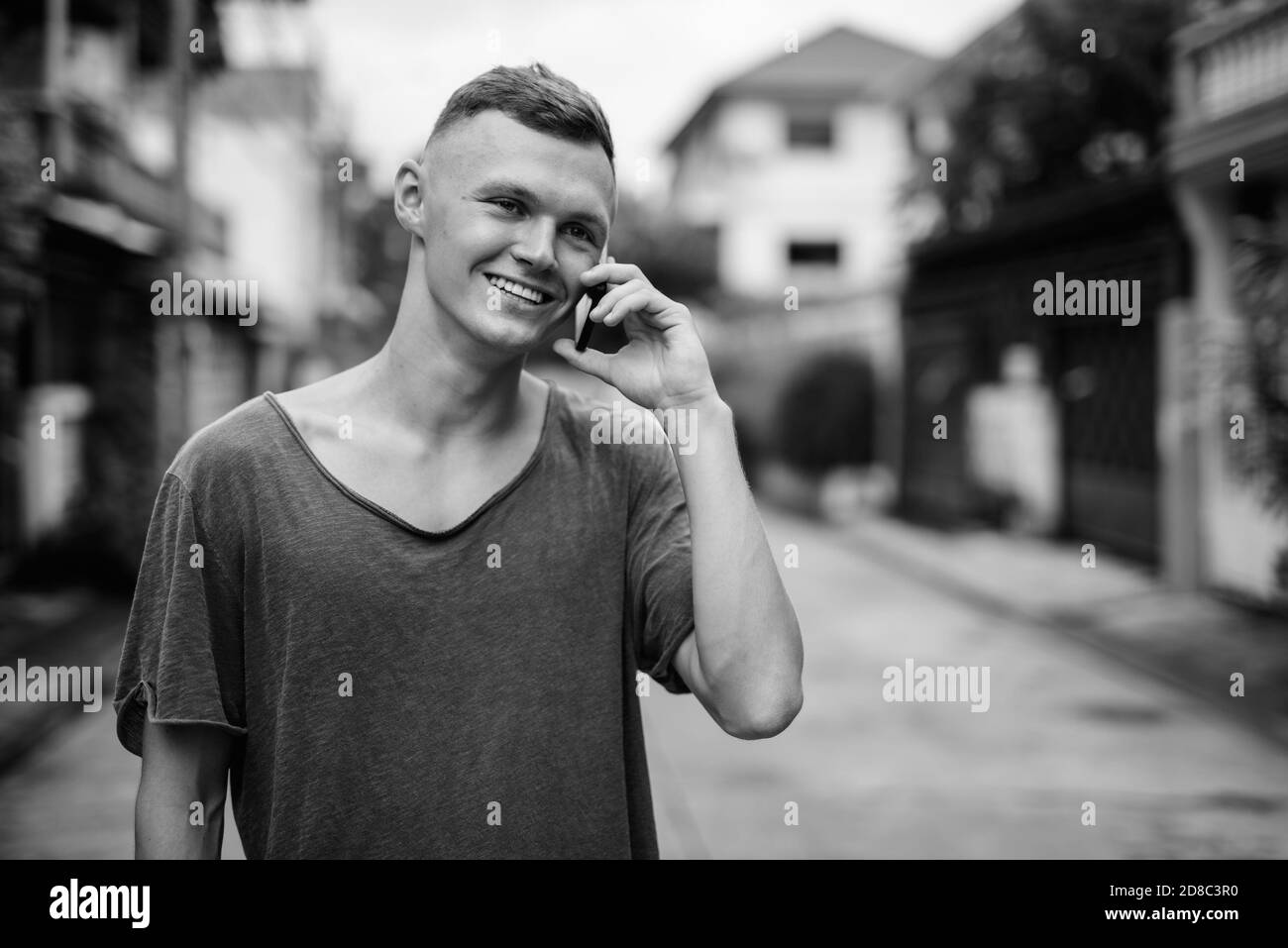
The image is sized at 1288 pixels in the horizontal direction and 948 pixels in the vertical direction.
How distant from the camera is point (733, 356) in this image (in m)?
22.7

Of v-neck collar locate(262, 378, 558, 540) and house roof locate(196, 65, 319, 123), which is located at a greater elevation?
house roof locate(196, 65, 319, 123)

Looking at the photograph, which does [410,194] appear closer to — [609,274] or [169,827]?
[609,274]

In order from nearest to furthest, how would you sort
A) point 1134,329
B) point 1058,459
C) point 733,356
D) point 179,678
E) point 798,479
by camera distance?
point 179,678 → point 1134,329 → point 1058,459 → point 798,479 → point 733,356

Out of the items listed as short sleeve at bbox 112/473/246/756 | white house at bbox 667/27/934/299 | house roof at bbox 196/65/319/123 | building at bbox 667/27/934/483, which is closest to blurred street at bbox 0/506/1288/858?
short sleeve at bbox 112/473/246/756

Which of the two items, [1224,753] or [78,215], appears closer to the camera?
[1224,753]

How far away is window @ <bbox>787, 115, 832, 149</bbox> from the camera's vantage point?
3131 centimetres

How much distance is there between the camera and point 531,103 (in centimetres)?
148

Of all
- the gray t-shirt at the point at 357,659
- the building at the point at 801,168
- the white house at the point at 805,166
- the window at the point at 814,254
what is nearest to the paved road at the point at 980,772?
the gray t-shirt at the point at 357,659

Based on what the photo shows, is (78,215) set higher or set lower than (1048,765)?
higher

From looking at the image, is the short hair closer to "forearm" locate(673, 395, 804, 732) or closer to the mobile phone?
the mobile phone

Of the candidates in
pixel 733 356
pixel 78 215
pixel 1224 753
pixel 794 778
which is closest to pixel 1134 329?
pixel 1224 753

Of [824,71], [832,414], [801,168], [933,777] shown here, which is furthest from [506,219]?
[824,71]
